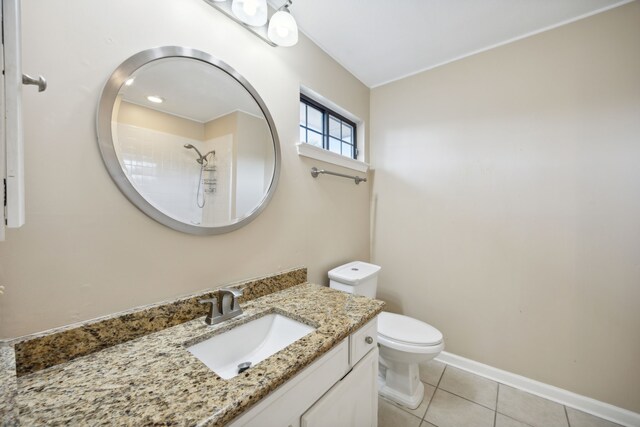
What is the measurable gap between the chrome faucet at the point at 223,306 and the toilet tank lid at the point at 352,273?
73cm

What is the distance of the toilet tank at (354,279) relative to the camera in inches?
61.1

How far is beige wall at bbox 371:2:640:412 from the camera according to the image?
1.34 m

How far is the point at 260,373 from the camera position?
2.08 ft

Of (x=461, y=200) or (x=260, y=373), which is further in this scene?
(x=461, y=200)

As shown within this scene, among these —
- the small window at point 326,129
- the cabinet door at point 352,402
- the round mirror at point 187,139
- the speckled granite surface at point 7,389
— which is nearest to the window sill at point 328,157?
the small window at point 326,129

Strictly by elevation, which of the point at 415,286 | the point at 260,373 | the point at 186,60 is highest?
the point at 186,60

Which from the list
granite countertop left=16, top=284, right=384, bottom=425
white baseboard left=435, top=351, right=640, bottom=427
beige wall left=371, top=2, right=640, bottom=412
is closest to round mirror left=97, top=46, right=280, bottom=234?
granite countertop left=16, top=284, right=384, bottom=425

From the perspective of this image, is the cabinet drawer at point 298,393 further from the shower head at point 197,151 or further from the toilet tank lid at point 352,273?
the shower head at point 197,151

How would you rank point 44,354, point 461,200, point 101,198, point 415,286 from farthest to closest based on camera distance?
point 415,286 → point 461,200 → point 101,198 → point 44,354

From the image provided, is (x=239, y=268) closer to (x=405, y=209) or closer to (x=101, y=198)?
(x=101, y=198)

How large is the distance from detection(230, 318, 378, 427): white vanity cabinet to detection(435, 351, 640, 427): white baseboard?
1083 millimetres

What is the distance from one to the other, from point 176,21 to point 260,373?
1310 mm

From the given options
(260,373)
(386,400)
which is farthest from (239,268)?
(386,400)

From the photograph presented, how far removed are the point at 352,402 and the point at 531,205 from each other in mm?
1631
